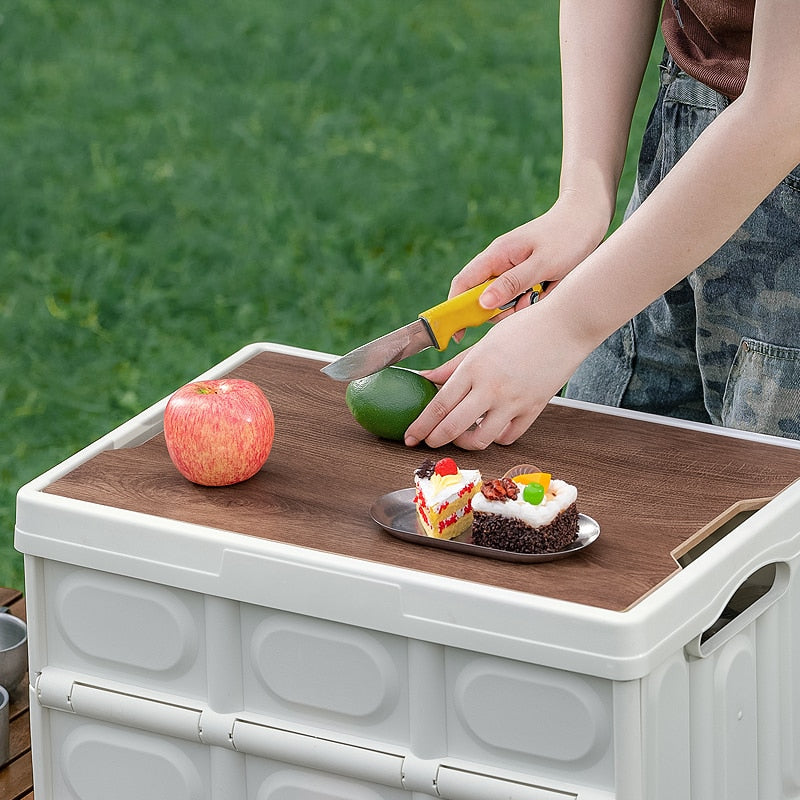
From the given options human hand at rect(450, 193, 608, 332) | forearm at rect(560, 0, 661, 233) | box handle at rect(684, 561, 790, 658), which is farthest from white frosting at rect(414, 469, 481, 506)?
forearm at rect(560, 0, 661, 233)

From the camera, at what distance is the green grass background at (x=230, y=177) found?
4.21 m

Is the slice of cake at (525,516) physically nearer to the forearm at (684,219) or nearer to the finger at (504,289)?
the forearm at (684,219)

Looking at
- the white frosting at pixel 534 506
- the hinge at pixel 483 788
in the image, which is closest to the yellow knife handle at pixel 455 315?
the white frosting at pixel 534 506

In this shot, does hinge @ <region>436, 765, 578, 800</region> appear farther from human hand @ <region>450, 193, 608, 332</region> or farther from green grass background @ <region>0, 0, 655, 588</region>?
green grass background @ <region>0, 0, 655, 588</region>

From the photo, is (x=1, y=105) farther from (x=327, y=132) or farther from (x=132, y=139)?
(x=327, y=132)

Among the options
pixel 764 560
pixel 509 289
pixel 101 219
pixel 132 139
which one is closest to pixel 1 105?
pixel 132 139

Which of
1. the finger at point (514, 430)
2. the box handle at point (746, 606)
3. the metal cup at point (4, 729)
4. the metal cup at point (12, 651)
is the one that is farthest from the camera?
the metal cup at point (12, 651)

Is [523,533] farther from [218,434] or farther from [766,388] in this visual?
[766,388]

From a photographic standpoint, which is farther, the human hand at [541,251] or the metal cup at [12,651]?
the metal cup at [12,651]

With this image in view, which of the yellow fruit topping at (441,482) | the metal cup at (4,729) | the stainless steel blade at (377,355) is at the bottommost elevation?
the metal cup at (4,729)

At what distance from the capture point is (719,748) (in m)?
1.60

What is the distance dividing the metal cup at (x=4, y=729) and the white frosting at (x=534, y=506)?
2.55ft

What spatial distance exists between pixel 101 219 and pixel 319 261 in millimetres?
702

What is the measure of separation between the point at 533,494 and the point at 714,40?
65 cm
